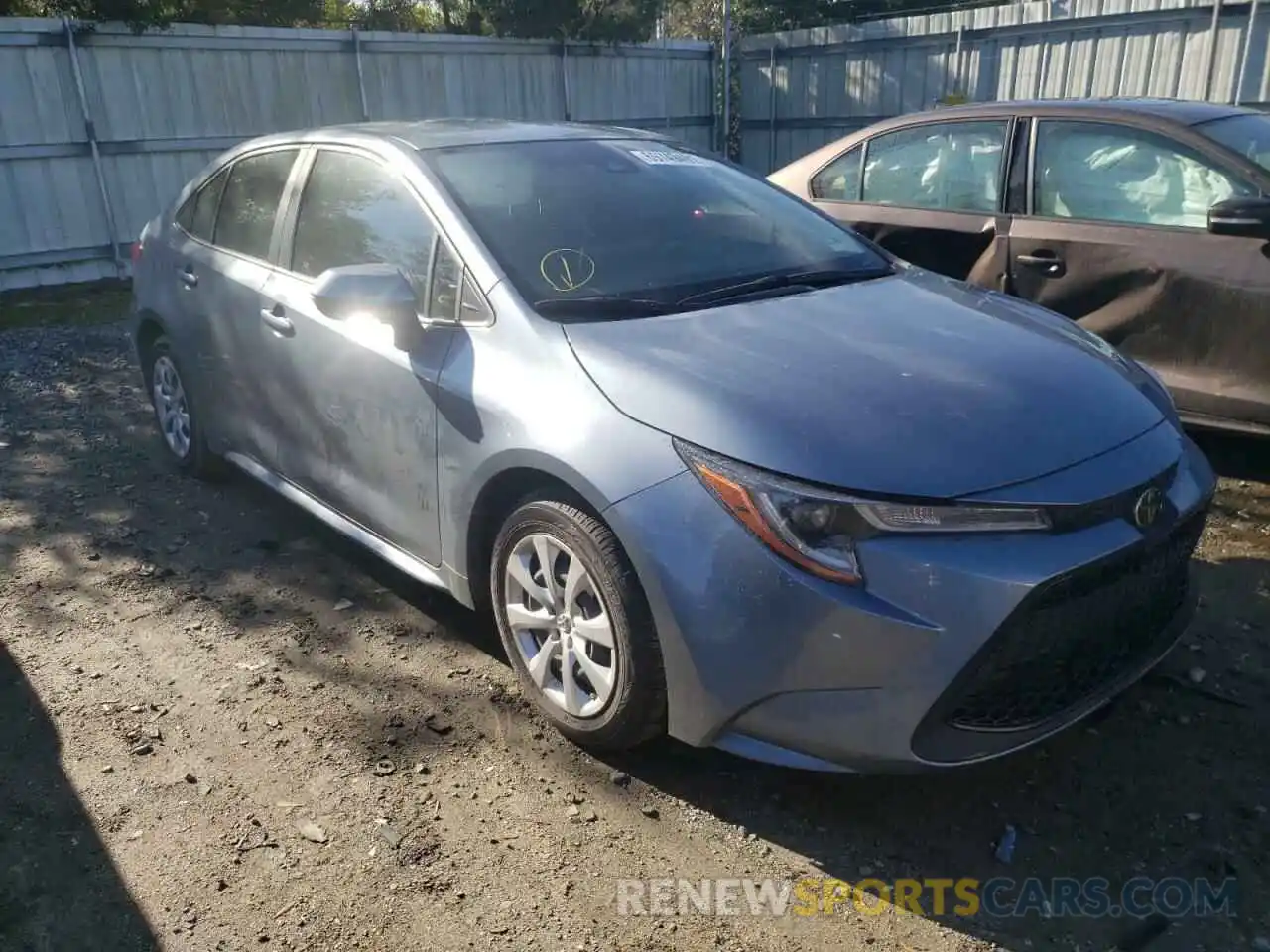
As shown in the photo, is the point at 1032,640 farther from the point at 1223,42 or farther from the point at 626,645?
the point at 1223,42

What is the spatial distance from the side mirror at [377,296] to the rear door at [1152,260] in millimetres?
3145

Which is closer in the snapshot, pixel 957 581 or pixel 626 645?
pixel 957 581

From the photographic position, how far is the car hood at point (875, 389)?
2.46 metres

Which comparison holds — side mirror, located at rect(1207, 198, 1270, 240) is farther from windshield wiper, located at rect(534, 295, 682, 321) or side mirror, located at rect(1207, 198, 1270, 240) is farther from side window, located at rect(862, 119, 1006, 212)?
windshield wiper, located at rect(534, 295, 682, 321)

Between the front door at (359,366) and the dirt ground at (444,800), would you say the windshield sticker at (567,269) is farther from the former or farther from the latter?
the dirt ground at (444,800)

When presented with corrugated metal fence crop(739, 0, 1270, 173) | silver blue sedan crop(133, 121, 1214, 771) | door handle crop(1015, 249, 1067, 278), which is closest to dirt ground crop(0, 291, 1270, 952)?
silver blue sedan crop(133, 121, 1214, 771)

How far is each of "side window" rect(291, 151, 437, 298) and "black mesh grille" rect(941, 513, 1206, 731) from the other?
1874 mm

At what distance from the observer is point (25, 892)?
8.27 ft

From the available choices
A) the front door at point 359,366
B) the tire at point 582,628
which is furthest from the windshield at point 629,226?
the tire at point 582,628

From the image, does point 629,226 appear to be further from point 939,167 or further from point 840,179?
point 840,179

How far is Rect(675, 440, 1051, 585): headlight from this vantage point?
2.37m

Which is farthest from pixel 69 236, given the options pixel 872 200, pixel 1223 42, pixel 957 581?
pixel 1223 42

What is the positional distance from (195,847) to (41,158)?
979cm

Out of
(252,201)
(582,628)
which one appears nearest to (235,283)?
(252,201)
